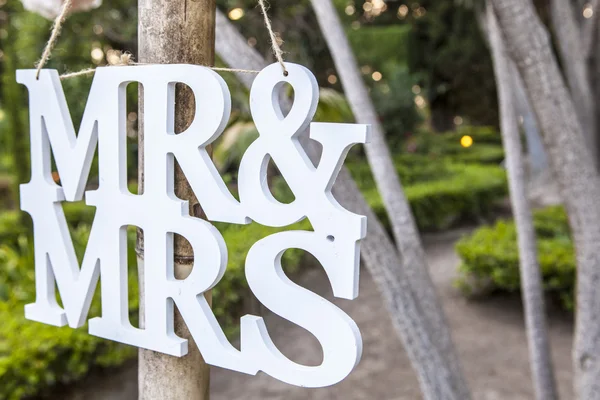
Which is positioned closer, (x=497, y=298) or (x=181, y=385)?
(x=181, y=385)

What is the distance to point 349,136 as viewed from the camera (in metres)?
0.82

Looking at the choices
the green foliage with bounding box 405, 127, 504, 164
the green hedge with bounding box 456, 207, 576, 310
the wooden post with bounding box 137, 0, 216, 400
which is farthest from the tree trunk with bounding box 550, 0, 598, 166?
the green foliage with bounding box 405, 127, 504, 164

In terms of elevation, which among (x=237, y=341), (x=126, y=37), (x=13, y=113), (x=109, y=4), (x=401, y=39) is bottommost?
(x=237, y=341)

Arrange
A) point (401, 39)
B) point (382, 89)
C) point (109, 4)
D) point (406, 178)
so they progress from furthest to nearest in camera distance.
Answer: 1. point (401, 39)
2. point (382, 89)
3. point (406, 178)
4. point (109, 4)

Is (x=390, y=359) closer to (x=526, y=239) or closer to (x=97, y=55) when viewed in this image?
(x=526, y=239)

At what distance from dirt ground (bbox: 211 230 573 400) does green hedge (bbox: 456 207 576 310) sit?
0.17m

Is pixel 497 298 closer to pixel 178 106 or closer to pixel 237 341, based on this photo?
→ pixel 237 341

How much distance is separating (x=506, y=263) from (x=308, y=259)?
5.91 ft

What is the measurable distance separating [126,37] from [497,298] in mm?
4161

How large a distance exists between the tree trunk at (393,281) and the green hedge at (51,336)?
4.02ft

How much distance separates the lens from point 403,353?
4.06m

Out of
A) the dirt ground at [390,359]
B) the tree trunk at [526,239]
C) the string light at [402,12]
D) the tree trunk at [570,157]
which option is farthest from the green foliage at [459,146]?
the tree trunk at [570,157]

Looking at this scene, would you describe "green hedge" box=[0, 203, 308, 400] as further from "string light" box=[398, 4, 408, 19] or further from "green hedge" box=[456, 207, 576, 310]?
"string light" box=[398, 4, 408, 19]

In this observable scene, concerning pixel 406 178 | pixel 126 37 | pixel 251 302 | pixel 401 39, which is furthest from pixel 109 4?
pixel 401 39
